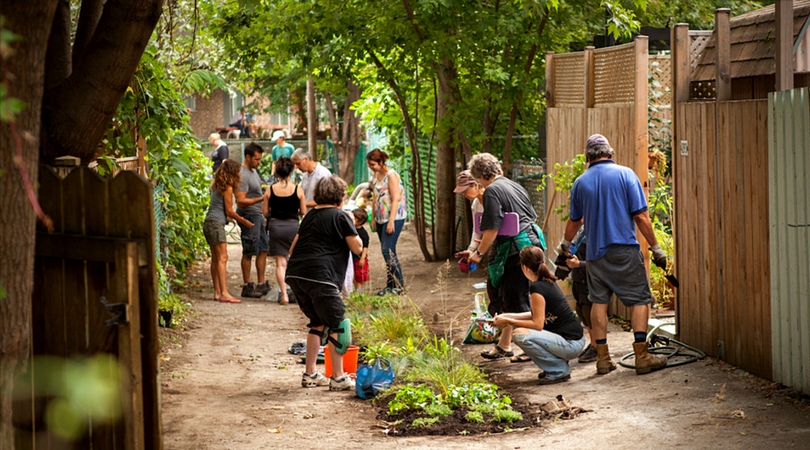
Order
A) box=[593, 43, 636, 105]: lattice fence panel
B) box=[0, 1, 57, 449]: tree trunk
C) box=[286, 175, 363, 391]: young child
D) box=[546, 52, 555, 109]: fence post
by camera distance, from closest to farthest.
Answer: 1. box=[0, 1, 57, 449]: tree trunk
2. box=[286, 175, 363, 391]: young child
3. box=[593, 43, 636, 105]: lattice fence panel
4. box=[546, 52, 555, 109]: fence post

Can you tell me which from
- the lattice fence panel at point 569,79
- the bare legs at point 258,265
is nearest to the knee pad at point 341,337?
the lattice fence panel at point 569,79

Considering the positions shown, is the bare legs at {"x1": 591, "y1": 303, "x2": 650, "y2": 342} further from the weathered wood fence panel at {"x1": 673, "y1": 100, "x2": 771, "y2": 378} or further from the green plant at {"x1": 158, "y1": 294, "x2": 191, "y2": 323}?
the green plant at {"x1": 158, "y1": 294, "x2": 191, "y2": 323}

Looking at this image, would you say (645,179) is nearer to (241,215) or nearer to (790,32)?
(790,32)

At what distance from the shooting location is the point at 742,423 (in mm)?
5895

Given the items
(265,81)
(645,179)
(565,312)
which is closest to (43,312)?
(565,312)

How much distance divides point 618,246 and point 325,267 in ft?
7.44

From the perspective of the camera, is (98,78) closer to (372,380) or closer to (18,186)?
(18,186)

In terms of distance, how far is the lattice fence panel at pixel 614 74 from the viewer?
912 cm

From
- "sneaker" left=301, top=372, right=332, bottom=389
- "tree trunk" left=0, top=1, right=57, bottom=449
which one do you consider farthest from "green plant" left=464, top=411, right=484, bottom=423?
"tree trunk" left=0, top=1, right=57, bottom=449

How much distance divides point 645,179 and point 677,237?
0.92 m

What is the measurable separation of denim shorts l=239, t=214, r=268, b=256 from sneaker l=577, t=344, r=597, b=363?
18.4 feet

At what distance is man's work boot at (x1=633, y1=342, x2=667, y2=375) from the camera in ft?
24.1

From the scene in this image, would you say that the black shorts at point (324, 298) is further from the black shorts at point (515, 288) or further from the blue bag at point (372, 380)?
the black shorts at point (515, 288)

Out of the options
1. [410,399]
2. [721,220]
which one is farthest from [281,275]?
[721,220]
